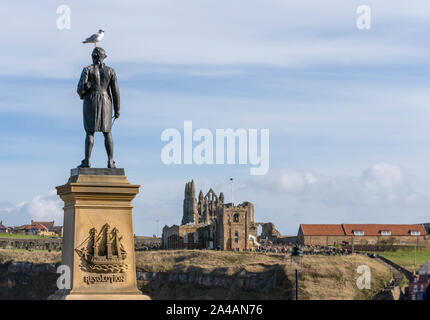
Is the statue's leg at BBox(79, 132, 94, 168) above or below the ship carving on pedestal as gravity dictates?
above

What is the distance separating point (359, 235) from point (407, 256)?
18.2 meters

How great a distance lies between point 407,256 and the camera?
152 metres

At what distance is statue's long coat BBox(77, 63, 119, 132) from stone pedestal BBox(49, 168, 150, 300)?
A: 2.56ft

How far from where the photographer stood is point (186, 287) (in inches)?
5674

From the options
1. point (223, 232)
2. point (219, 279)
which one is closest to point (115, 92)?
point (219, 279)

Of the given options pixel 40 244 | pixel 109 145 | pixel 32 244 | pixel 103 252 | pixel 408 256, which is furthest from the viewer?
pixel 32 244

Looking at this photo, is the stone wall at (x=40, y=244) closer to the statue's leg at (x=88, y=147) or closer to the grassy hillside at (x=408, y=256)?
the grassy hillside at (x=408, y=256)

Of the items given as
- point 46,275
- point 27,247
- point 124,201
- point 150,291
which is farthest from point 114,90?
point 27,247

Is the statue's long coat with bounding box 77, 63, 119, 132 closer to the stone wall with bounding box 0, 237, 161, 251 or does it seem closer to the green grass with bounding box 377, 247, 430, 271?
the green grass with bounding box 377, 247, 430, 271

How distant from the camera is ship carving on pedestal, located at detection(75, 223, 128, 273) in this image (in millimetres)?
13844

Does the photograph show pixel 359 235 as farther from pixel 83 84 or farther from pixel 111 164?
pixel 83 84

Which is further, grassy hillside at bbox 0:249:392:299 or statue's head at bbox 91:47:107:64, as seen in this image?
grassy hillside at bbox 0:249:392:299

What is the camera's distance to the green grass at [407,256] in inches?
5512

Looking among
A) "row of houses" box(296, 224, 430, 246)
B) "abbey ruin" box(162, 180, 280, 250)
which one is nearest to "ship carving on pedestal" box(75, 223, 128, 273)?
"abbey ruin" box(162, 180, 280, 250)
